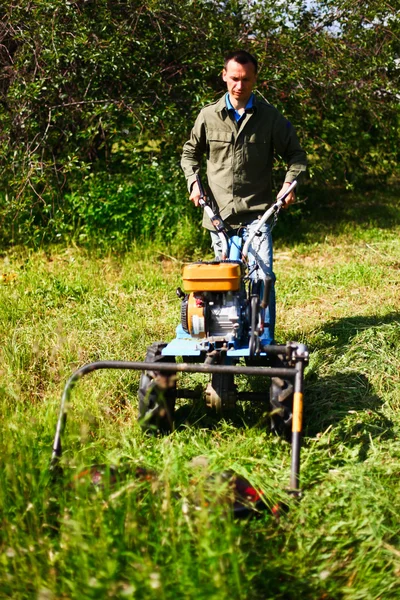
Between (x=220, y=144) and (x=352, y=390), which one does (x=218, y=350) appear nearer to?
(x=352, y=390)

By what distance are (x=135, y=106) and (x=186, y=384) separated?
3447mm

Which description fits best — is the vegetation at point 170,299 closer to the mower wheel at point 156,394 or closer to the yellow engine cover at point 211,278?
the mower wheel at point 156,394

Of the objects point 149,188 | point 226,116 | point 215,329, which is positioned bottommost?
point 215,329

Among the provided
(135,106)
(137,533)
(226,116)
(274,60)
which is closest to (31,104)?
(135,106)

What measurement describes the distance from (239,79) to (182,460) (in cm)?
216

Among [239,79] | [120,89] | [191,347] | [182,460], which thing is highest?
[120,89]

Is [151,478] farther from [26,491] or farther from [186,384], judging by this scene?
[186,384]

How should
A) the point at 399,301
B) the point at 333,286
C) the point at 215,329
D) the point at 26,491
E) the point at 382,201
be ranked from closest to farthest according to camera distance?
the point at 26,491, the point at 215,329, the point at 399,301, the point at 333,286, the point at 382,201

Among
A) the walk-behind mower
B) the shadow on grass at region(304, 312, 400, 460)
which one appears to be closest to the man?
the shadow on grass at region(304, 312, 400, 460)

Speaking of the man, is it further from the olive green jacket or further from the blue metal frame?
the blue metal frame

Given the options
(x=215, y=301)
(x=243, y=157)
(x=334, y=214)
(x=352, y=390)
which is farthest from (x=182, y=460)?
(x=334, y=214)

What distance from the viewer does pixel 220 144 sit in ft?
14.4

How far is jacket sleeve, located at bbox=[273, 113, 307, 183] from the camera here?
4371 mm

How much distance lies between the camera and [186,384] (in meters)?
4.54
